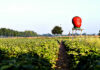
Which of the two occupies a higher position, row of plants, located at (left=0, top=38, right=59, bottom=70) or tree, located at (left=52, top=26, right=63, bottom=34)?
tree, located at (left=52, top=26, right=63, bottom=34)

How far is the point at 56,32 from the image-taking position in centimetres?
8019

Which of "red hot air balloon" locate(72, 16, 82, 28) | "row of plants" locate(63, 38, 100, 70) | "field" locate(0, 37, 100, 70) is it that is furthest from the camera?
"red hot air balloon" locate(72, 16, 82, 28)

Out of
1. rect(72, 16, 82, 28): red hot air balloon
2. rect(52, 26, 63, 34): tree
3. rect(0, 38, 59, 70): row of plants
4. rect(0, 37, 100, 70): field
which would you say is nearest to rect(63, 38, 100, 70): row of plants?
rect(0, 37, 100, 70): field

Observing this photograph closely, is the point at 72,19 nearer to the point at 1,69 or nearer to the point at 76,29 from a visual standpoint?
the point at 76,29

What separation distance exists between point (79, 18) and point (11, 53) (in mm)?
17326

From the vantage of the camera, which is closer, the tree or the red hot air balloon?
the red hot air balloon

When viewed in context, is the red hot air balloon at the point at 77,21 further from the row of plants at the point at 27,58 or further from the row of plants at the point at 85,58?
the row of plants at the point at 85,58

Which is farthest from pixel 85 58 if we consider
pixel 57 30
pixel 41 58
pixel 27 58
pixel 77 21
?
pixel 57 30

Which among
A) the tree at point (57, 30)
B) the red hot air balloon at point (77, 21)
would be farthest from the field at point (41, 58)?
the tree at point (57, 30)

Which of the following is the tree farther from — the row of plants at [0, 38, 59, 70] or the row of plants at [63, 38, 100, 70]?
the row of plants at [63, 38, 100, 70]

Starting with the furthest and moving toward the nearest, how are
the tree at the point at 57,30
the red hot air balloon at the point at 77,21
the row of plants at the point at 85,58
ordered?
the tree at the point at 57,30
the red hot air balloon at the point at 77,21
the row of plants at the point at 85,58

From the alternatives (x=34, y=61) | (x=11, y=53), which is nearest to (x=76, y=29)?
(x=11, y=53)

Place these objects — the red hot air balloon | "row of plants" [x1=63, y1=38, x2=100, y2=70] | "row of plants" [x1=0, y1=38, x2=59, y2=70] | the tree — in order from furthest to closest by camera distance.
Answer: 1. the tree
2. the red hot air balloon
3. "row of plants" [x1=63, y1=38, x2=100, y2=70]
4. "row of plants" [x1=0, y1=38, x2=59, y2=70]

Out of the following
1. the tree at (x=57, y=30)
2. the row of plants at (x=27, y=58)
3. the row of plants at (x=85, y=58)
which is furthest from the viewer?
the tree at (x=57, y=30)
